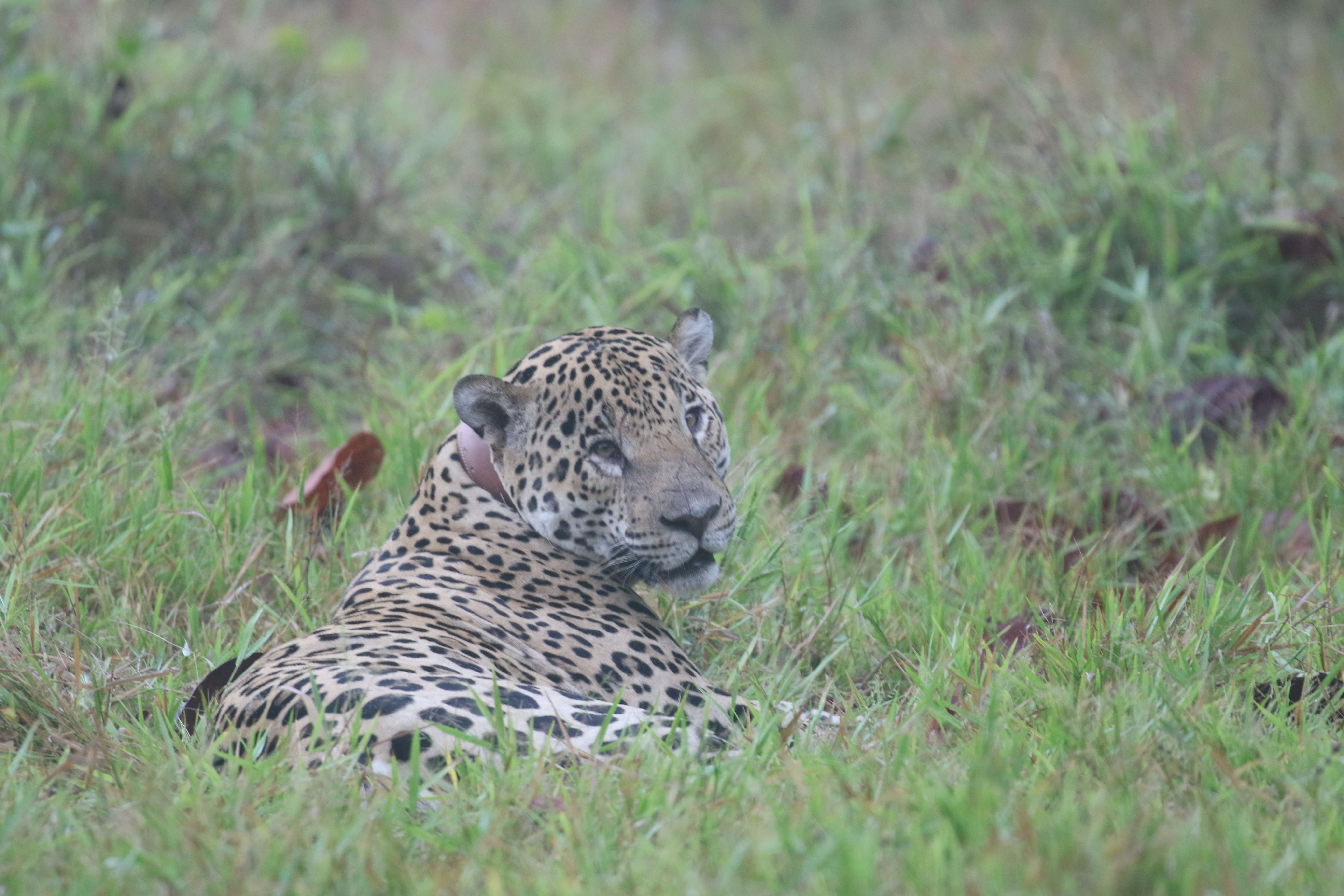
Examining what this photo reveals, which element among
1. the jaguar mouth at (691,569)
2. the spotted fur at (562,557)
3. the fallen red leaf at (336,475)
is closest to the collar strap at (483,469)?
the spotted fur at (562,557)

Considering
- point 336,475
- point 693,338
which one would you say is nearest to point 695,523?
point 693,338

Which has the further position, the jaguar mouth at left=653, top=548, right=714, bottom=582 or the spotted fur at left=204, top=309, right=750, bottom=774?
the jaguar mouth at left=653, top=548, right=714, bottom=582

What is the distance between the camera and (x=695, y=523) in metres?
Result: 3.98

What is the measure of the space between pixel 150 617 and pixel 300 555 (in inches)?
19.6

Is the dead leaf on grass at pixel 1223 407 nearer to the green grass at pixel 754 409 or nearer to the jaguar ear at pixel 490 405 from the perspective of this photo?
the green grass at pixel 754 409

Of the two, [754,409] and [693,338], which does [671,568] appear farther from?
[754,409]

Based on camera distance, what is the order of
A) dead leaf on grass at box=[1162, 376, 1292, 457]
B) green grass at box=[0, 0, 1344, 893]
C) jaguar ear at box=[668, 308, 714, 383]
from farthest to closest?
dead leaf on grass at box=[1162, 376, 1292, 457] < jaguar ear at box=[668, 308, 714, 383] < green grass at box=[0, 0, 1344, 893]

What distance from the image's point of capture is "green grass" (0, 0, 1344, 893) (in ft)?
9.84

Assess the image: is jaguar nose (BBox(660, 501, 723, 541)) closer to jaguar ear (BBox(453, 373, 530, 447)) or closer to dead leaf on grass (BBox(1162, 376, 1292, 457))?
jaguar ear (BBox(453, 373, 530, 447))

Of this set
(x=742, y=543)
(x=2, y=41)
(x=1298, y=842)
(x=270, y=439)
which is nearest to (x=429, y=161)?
(x=2, y=41)

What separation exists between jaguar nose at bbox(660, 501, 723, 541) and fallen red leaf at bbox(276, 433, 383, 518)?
4.61 ft

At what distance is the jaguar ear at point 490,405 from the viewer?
3.97 m

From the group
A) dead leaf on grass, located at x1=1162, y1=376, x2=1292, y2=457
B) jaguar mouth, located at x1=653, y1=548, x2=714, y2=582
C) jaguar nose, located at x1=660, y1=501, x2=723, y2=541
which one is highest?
jaguar nose, located at x1=660, y1=501, x2=723, y2=541

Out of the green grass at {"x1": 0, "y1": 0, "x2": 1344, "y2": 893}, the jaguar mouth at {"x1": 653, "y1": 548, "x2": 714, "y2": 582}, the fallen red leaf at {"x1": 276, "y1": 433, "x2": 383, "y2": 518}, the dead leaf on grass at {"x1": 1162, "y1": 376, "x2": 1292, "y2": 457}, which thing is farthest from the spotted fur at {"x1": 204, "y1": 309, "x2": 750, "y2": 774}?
the dead leaf on grass at {"x1": 1162, "y1": 376, "x2": 1292, "y2": 457}
